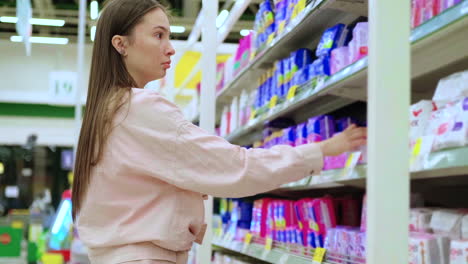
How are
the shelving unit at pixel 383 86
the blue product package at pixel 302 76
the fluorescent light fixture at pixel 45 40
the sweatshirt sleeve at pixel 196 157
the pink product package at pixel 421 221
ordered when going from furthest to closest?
the fluorescent light fixture at pixel 45 40 < the blue product package at pixel 302 76 < the pink product package at pixel 421 221 < the sweatshirt sleeve at pixel 196 157 < the shelving unit at pixel 383 86

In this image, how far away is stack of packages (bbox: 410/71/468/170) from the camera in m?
1.56

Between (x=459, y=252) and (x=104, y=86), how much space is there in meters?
1.01

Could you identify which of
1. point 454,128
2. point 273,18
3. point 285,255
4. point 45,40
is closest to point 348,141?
point 454,128

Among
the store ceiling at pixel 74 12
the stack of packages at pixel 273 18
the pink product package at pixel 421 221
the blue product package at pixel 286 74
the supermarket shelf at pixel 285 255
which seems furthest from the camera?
the store ceiling at pixel 74 12

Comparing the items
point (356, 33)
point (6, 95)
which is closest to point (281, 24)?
point (356, 33)

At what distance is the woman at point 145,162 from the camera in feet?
5.41

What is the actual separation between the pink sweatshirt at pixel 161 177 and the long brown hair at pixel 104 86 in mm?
27

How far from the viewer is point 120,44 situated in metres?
1.89

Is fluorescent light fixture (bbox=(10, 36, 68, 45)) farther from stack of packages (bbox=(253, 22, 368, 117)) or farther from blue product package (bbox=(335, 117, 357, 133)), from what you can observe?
blue product package (bbox=(335, 117, 357, 133))

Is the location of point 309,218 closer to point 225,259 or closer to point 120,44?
point 120,44

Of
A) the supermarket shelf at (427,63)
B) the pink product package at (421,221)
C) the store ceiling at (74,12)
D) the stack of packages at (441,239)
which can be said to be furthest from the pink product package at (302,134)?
the store ceiling at (74,12)

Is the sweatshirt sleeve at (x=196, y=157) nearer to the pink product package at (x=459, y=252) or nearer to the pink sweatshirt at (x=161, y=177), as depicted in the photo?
the pink sweatshirt at (x=161, y=177)

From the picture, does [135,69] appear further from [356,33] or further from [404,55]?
[404,55]

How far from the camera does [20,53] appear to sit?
1587 cm
